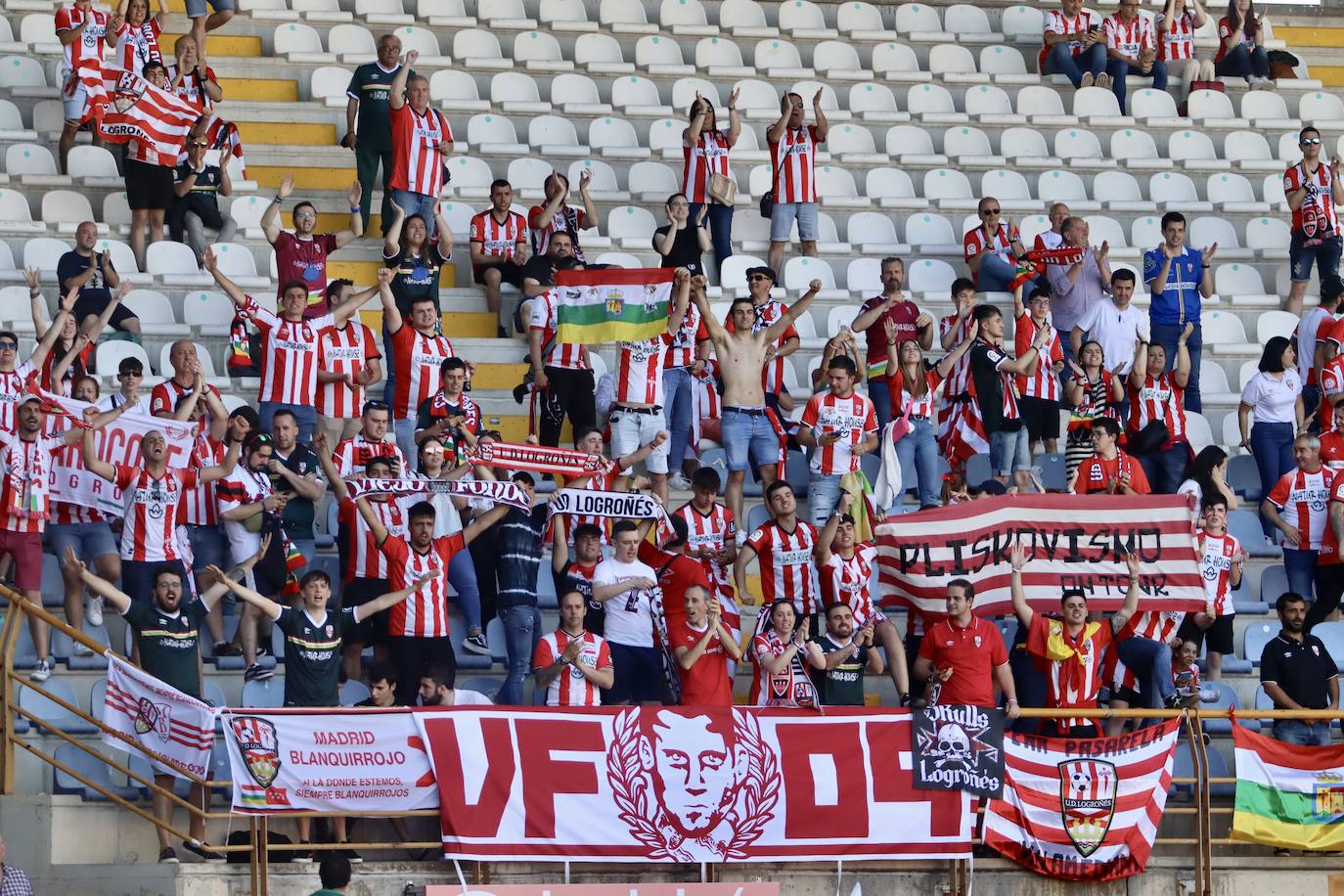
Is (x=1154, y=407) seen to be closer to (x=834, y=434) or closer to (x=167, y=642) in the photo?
(x=834, y=434)

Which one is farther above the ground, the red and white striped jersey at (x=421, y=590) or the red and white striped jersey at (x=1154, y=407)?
the red and white striped jersey at (x=1154, y=407)

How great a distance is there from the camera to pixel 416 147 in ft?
59.9

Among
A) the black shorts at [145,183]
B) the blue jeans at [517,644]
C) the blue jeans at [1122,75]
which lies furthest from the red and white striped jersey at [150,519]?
the blue jeans at [1122,75]

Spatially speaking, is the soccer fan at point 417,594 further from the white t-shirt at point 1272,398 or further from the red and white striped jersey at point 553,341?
the white t-shirt at point 1272,398

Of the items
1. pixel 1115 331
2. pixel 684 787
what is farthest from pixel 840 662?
pixel 1115 331

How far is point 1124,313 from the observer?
1816 centimetres

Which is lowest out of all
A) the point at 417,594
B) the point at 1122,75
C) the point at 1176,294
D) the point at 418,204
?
the point at 417,594

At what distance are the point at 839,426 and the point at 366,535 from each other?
342cm

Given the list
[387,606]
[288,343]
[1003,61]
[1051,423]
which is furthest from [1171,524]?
[1003,61]

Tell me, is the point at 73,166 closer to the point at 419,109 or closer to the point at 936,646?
the point at 419,109

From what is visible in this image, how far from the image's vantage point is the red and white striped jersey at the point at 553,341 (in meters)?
16.7

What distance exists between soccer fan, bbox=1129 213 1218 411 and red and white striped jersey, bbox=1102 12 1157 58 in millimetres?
4286

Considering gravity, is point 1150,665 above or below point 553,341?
below

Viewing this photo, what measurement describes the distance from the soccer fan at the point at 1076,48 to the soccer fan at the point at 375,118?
7095 millimetres
